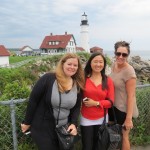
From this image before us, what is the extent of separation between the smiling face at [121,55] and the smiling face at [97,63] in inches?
10.3

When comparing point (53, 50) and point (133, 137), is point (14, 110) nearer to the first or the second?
point (133, 137)

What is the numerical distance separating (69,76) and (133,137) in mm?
2455

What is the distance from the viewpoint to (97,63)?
3.76 m

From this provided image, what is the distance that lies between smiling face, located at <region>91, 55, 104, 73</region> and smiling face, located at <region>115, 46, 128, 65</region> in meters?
0.26

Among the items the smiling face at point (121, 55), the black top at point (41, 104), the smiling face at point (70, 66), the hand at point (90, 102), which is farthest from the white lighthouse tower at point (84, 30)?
the black top at point (41, 104)

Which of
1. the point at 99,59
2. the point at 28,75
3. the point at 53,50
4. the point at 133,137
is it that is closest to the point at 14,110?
the point at 99,59

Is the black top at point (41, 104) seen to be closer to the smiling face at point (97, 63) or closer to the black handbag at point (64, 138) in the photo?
the black handbag at point (64, 138)

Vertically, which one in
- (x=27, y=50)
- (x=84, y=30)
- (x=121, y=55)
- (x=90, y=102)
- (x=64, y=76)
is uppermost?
(x=84, y=30)

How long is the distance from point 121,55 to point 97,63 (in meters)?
0.38

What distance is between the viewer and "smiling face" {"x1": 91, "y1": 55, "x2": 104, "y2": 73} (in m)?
3.76

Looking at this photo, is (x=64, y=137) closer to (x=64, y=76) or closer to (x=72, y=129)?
(x=72, y=129)

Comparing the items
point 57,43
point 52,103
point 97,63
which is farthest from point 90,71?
point 57,43

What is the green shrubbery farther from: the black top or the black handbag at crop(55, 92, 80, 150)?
the black top

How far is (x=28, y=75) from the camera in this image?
99.6 feet
